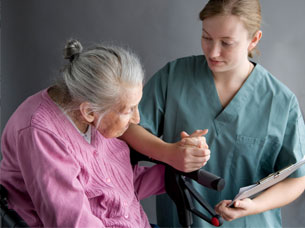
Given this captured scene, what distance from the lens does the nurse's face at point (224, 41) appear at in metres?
1.07

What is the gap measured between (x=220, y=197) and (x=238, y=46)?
20.3 inches

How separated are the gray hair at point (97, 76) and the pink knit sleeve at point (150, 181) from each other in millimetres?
366

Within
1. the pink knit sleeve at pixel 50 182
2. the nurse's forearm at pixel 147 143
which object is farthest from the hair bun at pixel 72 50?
the nurse's forearm at pixel 147 143

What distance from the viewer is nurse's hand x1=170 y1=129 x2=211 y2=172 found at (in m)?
1.05

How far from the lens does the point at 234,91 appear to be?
1241mm

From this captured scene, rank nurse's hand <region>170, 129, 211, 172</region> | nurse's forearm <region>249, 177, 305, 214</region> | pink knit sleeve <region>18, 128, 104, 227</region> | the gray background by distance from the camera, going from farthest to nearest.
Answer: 1. the gray background
2. nurse's forearm <region>249, 177, 305, 214</region>
3. nurse's hand <region>170, 129, 211, 172</region>
4. pink knit sleeve <region>18, 128, 104, 227</region>

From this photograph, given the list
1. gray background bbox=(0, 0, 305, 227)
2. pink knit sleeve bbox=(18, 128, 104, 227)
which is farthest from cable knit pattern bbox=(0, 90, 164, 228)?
gray background bbox=(0, 0, 305, 227)

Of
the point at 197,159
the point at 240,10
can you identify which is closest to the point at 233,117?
the point at 197,159

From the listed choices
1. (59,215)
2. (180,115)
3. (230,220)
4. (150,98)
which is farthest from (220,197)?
(59,215)

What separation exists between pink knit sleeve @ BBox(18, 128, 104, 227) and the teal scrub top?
42 cm

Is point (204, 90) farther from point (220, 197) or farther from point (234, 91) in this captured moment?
point (220, 197)

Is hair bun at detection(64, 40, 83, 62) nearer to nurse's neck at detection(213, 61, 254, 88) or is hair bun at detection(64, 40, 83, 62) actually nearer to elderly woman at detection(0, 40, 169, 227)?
elderly woman at detection(0, 40, 169, 227)

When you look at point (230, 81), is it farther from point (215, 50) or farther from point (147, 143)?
point (147, 143)

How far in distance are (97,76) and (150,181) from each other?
0.47 m
